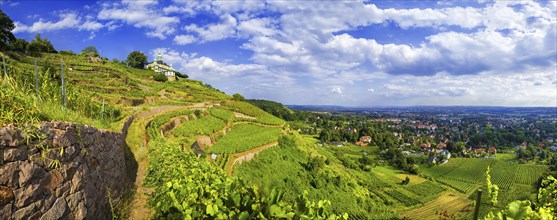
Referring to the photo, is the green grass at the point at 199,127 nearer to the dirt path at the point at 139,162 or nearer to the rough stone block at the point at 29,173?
the dirt path at the point at 139,162

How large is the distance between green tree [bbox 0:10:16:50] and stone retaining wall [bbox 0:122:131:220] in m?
43.5

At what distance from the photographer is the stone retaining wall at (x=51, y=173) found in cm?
438

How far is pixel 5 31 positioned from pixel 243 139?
3689cm

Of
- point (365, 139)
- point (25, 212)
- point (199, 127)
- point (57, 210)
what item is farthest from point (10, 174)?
point (365, 139)

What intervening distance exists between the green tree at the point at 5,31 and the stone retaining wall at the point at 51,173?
143 ft

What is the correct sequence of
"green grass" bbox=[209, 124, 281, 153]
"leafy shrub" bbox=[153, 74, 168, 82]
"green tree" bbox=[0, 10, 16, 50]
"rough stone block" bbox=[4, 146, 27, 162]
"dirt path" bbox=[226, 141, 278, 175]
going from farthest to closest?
"leafy shrub" bbox=[153, 74, 168, 82] → "green tree" bbox=[0, 10, 16, 50] → "green grass" bbox=[209, 124, 281, 153] → "dirt path" bbox=[226, 141, 278, 175] → "rough stone block" bbox=[4, 146, 27, 162]

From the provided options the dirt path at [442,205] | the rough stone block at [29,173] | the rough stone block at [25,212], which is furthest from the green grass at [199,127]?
the dirt path at [442,205]

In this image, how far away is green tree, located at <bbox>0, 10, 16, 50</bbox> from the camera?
127 ft

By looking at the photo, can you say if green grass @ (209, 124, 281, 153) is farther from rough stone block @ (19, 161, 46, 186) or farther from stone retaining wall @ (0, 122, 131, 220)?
rough stone block @ (19, 161, 46, 186)

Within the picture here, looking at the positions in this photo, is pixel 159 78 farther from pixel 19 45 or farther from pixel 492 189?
pixel 492 189

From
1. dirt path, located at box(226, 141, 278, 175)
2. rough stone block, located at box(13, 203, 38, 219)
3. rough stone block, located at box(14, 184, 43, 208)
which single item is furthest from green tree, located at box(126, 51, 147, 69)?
rough stone block, located at box(13, 203, 38, 219)

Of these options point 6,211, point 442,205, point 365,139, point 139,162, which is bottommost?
point 365,139

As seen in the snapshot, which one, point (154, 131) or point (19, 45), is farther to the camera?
point (19, 45)

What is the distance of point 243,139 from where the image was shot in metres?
24.5
